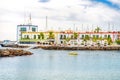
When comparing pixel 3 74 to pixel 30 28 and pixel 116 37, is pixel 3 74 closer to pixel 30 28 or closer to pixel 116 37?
pixel 116 37

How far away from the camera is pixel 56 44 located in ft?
358

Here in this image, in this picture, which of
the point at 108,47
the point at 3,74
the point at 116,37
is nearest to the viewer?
the point at 3,74

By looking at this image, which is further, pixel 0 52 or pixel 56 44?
pixel 56 44

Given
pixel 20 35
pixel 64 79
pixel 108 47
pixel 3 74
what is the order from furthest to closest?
1. pixel 20 35
2. pixel 108 47
3. pixel 3 74
4. pixel 64 79

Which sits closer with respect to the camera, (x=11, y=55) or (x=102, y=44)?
(x=11, y=55)

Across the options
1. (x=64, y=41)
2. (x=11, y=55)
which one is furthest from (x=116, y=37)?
(x=11, y=55)

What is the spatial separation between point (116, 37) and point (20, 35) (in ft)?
104

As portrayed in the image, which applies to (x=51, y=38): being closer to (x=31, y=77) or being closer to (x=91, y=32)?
(x=91, y=32)

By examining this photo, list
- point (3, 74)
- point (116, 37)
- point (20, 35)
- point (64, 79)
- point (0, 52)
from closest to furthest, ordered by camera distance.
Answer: point (64, 79) → point (3, 74) → point (0, 52) → point (116, 37) → point (20, 35)

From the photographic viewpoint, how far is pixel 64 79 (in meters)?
31.4

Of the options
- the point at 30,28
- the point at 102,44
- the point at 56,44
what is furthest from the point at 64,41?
the point at 30,28

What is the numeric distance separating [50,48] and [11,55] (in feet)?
136

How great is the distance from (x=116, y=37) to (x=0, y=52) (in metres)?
53.9

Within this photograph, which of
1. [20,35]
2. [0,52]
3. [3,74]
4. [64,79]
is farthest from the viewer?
[20,35]
